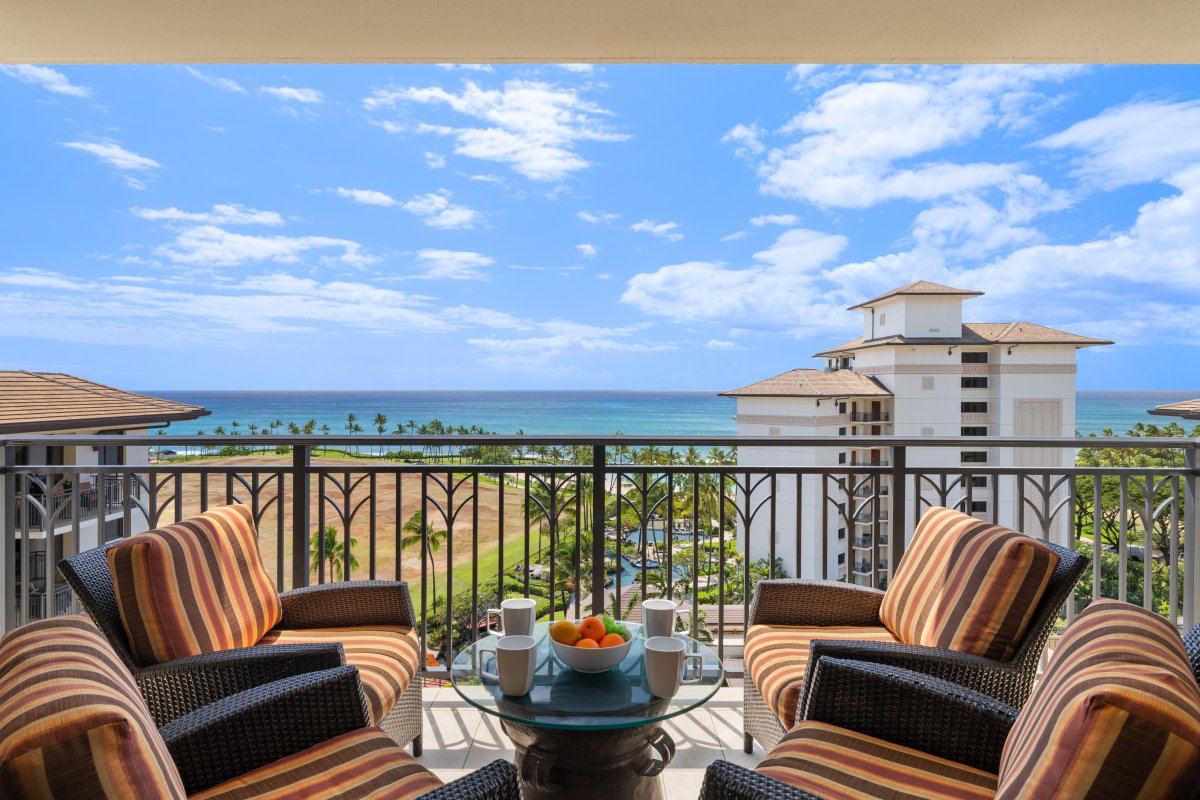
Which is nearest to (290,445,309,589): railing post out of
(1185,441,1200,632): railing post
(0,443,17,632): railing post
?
(0,443,17,632): railing post

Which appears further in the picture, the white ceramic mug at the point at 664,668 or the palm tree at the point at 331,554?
the palm tree at the point at 331,554

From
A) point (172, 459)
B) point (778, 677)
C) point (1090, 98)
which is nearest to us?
point (778, 677)

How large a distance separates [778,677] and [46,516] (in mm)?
2944

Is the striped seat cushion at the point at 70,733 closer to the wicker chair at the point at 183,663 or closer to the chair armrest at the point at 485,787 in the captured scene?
the chair armrest at the point at 485,787

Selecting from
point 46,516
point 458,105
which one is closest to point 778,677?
point 46,516

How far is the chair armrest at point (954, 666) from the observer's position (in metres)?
1.62

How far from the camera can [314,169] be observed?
35.2 metres

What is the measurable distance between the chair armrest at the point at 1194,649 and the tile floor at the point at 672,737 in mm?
1373

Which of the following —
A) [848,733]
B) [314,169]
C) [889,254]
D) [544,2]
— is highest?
[314,169]

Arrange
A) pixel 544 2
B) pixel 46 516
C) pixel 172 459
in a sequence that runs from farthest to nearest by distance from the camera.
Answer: pixel 172 459, pixel 46 516, pixel 544 2

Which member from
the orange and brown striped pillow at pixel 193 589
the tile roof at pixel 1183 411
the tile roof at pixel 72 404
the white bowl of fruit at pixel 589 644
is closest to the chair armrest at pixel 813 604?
the white bowl of fruit at pixel 589 644

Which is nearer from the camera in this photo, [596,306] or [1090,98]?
[1090,98]

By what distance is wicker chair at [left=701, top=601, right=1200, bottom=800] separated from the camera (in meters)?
0.72

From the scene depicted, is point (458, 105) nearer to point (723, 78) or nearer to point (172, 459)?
point (723, 78)
